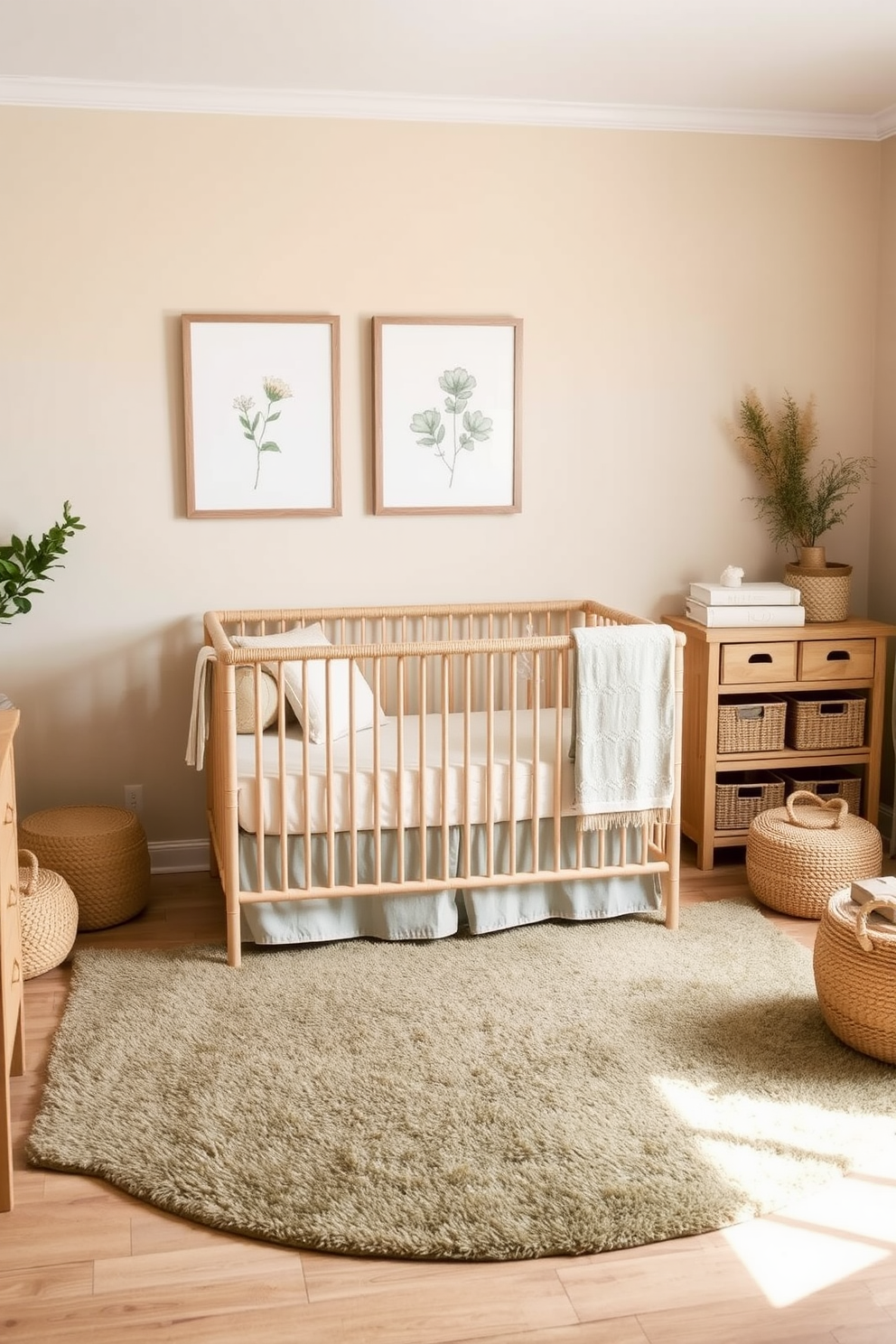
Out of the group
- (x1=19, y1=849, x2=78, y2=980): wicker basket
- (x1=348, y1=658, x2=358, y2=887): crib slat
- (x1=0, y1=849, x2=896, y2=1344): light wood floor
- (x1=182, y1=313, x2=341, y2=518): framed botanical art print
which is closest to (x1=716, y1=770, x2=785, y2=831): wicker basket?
(x1=348, y1=658, x2=358, y2=887): crib slat

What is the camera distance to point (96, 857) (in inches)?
131

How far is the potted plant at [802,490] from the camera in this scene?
387cm

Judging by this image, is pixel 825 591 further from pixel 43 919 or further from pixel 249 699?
pixel 43 919

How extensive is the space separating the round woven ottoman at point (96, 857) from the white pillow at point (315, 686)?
61 cm

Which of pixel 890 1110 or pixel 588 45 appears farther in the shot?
pixel 588 45

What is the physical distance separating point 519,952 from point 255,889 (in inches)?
27.2

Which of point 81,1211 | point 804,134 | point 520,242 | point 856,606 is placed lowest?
point 81,1211

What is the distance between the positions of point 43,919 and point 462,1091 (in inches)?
45.4

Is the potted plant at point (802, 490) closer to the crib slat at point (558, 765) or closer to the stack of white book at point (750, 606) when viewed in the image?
the stack of white book at point (750, 606)

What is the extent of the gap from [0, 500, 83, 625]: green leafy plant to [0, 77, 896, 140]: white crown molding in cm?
114

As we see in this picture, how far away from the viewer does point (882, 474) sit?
160 inches

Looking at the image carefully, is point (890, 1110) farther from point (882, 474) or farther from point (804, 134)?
point (804, 134)

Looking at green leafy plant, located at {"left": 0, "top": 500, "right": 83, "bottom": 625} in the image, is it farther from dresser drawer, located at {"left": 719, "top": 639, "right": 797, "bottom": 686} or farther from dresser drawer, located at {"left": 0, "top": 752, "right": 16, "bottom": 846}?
dresser drawer, located at {"left": 719, "top": 639, "right": 797, "bottom": 686}

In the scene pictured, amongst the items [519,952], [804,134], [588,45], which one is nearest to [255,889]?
[519,952]
